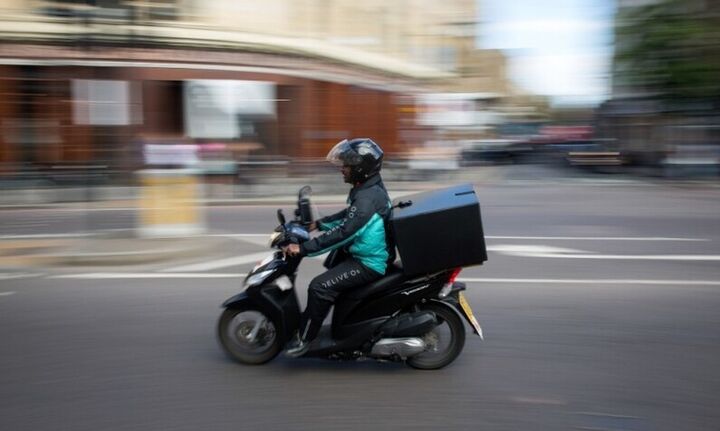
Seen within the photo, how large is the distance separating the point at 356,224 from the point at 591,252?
22.0ft

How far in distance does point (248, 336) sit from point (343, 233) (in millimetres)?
1125

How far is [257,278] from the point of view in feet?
18.0

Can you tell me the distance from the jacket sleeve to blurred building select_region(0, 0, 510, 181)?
35.1ft

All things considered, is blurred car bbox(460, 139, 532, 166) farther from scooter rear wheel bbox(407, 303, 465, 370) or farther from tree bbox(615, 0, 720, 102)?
scooter rear wheel bbox(407, 303, 465, 370)

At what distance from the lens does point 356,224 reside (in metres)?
5.25

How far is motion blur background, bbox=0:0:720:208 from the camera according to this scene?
1977 centimetres

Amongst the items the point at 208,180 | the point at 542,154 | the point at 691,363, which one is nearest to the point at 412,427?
the point at 691,363

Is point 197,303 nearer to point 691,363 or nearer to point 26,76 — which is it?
point 691,363

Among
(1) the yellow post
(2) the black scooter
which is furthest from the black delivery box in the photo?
(1) the yellow post

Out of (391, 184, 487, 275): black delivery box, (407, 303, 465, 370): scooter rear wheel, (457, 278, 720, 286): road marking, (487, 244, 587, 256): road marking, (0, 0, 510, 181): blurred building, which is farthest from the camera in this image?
(0, 0, 510, 181): blurred building

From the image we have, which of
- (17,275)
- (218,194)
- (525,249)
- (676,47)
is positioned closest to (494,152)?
(676,47)

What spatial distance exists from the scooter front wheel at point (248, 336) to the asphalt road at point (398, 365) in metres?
0.10

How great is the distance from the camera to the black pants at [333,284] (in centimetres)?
536

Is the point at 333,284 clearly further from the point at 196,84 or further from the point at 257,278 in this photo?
the point at 196,84
